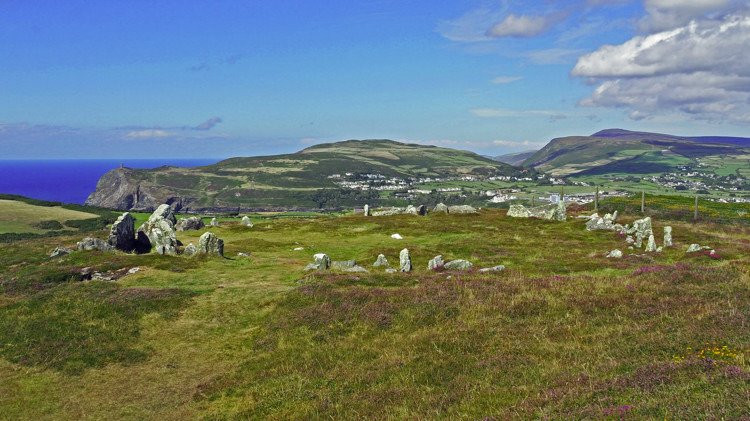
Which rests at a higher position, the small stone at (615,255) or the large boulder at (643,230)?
the large boulder at (643,230)

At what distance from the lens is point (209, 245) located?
46.6 m

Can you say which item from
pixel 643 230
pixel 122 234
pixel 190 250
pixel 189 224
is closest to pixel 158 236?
pixel 122 234

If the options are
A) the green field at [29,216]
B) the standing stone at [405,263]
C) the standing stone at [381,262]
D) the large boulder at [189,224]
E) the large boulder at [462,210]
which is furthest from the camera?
the green field at [29,216]

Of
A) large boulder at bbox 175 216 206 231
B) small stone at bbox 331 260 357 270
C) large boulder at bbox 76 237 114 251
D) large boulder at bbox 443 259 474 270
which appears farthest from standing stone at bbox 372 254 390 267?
large boulder at bbox 175 216 206 231

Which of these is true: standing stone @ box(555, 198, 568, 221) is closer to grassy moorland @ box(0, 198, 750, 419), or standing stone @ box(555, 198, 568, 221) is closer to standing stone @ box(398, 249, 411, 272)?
grassy moorland @ box(0, 198, 750, 419)

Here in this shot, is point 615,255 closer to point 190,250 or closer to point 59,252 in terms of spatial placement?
point 190,250

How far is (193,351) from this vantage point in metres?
24.0

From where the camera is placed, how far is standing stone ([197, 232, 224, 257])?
46.2 meters

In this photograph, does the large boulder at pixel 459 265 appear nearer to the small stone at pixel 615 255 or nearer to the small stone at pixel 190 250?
the small stone at pixel 615 255

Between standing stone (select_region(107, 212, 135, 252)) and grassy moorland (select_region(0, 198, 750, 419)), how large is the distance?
8624 millimetres

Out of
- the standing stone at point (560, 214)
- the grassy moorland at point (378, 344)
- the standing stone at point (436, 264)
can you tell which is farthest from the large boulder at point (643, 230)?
the standing stone at point (560, 214)

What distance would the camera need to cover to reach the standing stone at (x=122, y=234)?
48.4 m

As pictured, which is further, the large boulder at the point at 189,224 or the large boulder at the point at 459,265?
the large boulder at the point at 189,224

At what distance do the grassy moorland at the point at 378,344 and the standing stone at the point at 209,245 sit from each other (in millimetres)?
5669
